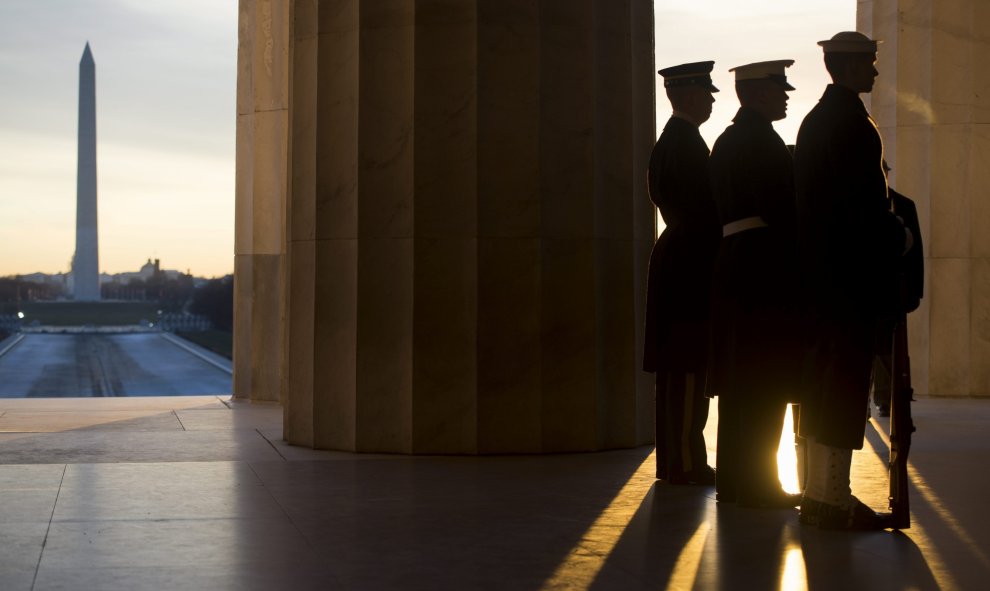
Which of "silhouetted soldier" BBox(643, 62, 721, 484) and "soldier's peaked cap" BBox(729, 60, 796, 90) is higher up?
"soldier's peaked cap" BBox(729, 60, 796, 90)

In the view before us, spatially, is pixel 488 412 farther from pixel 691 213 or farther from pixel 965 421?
pixel 965 421

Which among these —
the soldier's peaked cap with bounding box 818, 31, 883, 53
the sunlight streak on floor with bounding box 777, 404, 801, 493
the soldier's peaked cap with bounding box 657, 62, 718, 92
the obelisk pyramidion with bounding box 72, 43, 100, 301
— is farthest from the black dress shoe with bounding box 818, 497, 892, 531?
the obelisk pyramidion with bounding box 72, 43, 100, 301

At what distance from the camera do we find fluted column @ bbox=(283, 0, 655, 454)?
10953 millimetres

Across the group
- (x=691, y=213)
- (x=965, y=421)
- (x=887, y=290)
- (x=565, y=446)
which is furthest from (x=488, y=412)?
(x=965, y=421)

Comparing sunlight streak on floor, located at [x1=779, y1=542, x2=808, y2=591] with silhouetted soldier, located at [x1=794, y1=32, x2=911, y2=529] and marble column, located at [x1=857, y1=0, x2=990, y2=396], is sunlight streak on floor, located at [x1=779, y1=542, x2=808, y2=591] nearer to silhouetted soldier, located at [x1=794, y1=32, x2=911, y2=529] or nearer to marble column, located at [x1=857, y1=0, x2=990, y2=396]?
silhouetted soldier, located at [x1=794, y1=32, x2=911, y2=529]

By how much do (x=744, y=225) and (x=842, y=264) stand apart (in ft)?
3.04

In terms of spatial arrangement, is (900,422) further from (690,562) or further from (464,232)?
(464,232)

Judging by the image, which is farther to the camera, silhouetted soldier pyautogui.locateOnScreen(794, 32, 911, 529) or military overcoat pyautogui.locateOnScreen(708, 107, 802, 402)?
military overcoat pyautogui.locateOnScreen(708, 107, 802, 402)

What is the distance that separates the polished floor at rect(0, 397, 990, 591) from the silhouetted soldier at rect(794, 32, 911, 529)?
1.23 ft

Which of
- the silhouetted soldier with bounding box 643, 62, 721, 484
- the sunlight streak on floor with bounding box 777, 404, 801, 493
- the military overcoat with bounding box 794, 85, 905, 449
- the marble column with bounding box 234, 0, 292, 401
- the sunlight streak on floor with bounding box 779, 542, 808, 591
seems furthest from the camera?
the marble column with bounding box 234, 0, 292, 401

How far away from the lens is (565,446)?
11.1m

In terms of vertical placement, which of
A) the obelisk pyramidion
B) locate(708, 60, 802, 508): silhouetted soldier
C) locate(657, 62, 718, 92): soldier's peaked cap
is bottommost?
locate(708, 60, 802, 508): silhouetted soldier

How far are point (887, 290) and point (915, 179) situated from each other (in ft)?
36.5

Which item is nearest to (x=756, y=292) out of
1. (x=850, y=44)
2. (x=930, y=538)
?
(x=850, y=44)
